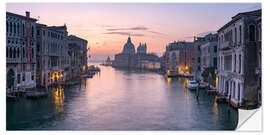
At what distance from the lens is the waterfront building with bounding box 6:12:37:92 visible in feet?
90.8

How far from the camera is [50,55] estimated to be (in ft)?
128

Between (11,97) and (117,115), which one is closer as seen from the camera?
(117,115)

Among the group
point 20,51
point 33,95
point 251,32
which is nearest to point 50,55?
point 20,51

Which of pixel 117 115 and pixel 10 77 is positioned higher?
pixel 10 77

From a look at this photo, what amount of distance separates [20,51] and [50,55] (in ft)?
30.6

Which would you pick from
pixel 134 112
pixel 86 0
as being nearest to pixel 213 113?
pixel 134 112

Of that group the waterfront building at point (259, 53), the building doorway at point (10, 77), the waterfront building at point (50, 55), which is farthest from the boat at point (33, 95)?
the waterfront building at point (259, 53)

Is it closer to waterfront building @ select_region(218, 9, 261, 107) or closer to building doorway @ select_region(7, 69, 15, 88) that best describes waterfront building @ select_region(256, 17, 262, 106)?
waterfront building @ select_region(218, 9, 261, 107)

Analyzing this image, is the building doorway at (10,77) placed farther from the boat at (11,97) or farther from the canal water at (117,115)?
the canal water at (117,115)

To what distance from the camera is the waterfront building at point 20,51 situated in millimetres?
27680

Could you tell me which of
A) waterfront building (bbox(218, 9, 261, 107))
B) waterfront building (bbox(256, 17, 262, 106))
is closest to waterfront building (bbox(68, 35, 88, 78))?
waterfront building (bbox(218, 9, 261, 107))

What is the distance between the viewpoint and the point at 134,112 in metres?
21.8

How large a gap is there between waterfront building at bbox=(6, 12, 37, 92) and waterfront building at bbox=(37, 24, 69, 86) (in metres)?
2.38

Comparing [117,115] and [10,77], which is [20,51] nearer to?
[10,77]
